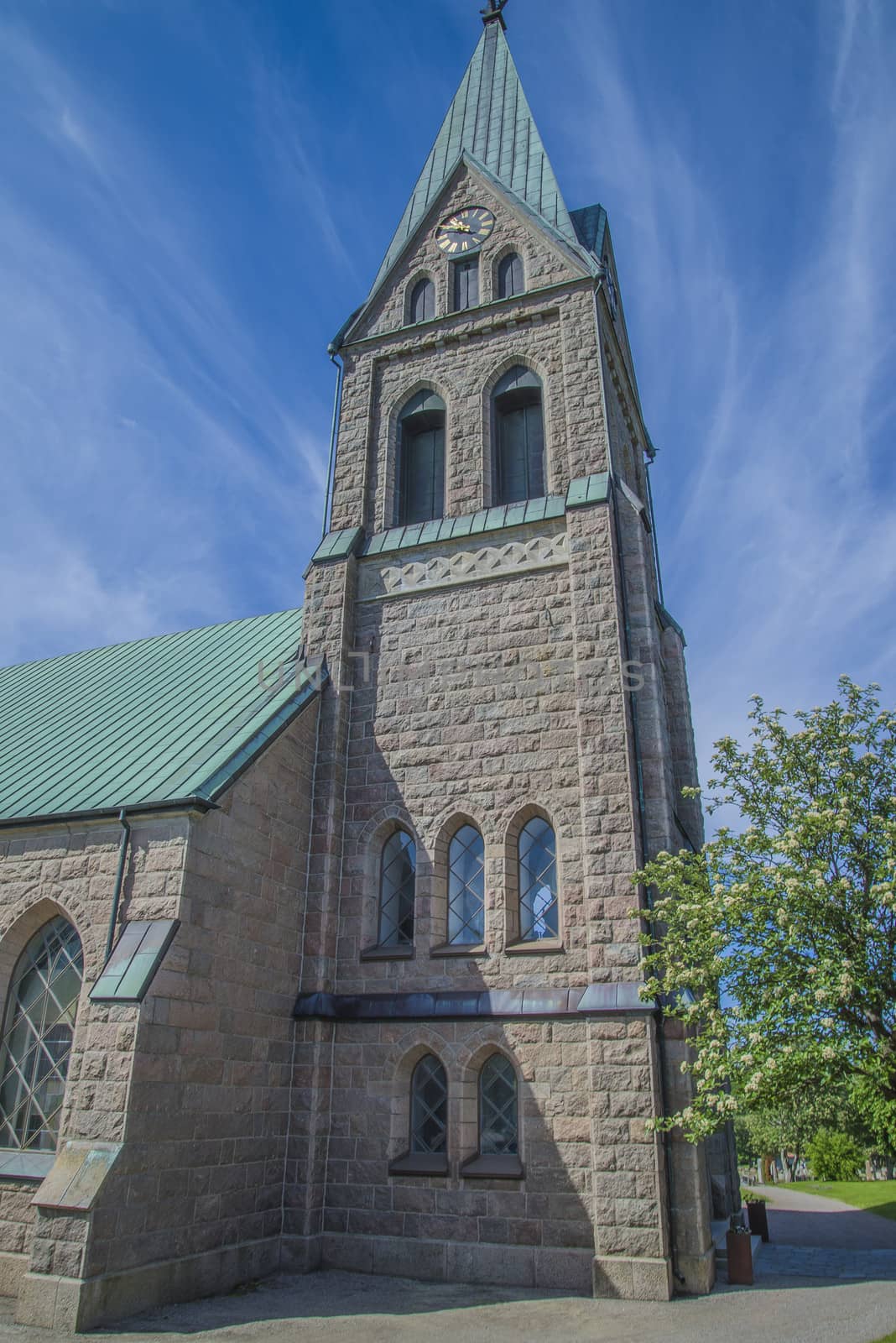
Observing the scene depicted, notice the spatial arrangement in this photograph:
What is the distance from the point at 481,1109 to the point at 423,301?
47.5ft

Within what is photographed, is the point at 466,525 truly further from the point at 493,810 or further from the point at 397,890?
the point at 397,890

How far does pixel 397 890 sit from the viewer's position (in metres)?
14.0

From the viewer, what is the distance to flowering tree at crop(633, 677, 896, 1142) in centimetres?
1000

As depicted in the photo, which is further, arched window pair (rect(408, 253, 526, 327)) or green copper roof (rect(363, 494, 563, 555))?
arched window pair (rect(408, 253, 526, 327))

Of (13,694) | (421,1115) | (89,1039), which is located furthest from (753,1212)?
(13,694)

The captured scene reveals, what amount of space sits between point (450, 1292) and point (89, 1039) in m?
4.89

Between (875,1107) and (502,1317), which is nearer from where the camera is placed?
(502,1317)

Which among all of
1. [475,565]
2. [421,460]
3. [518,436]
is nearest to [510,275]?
[518,436]

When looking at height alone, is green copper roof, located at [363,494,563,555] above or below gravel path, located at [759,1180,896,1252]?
above

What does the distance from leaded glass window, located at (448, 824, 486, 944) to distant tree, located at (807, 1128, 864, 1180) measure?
33.5 m

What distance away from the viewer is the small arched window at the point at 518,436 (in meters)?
16.5

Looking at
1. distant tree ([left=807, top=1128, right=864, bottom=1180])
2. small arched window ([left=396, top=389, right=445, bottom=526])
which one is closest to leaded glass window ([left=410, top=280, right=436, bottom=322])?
small arched window ([left=396, top=389, right=445, bottom=526])

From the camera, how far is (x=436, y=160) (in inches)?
848

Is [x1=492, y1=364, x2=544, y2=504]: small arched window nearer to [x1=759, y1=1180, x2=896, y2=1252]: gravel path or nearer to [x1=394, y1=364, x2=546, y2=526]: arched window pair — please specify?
[x1=394, y1=364, x2=546, y2=526]: arched window pair
